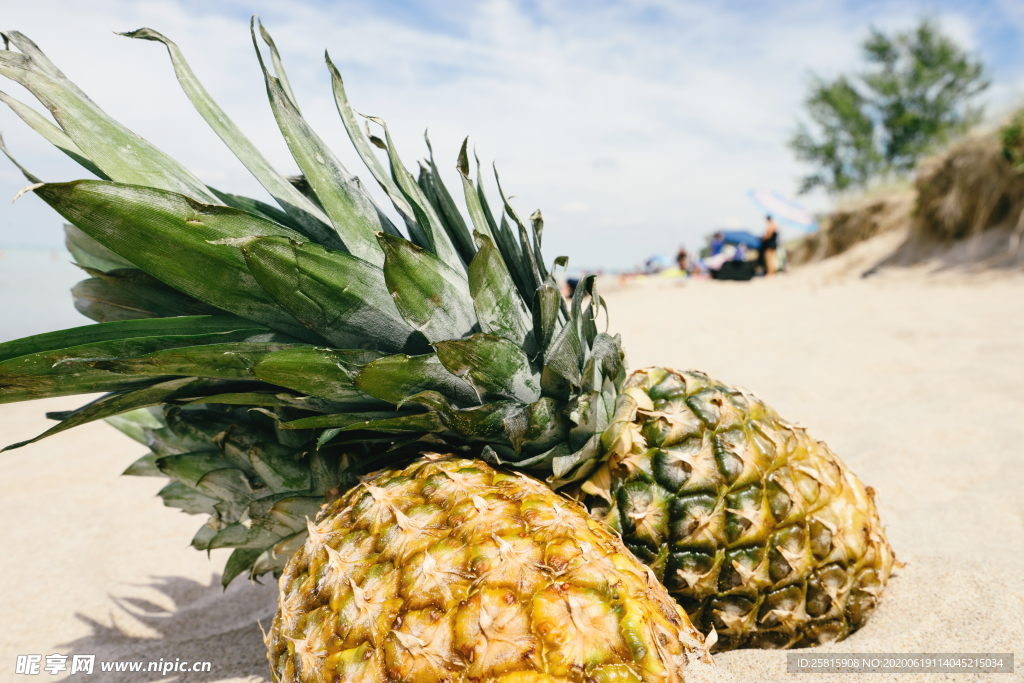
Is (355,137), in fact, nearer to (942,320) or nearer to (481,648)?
(481,648)

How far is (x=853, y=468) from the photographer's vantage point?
337 cm

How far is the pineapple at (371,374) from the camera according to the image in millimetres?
1309

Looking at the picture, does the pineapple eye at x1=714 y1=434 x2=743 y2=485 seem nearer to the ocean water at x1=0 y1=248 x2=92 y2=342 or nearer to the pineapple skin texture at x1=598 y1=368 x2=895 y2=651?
the pineapple skin texture at x1=598 y1=368 x2=895 y2=651

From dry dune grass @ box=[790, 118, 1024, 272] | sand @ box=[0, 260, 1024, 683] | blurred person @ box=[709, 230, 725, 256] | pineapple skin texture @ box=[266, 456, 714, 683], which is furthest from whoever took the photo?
blurred person @ box=[709, 230, 725, 256]

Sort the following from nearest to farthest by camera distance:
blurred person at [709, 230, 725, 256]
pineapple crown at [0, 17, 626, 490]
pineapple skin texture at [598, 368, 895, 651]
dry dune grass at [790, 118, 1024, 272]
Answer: pineapple crown at [0, 17, 626, 490] → pineapple skin texture at [598, 368, 895, 651] → dry dune grass at [790, 118, 1024, 272] → blurred person at [709, 230, 725, 256]

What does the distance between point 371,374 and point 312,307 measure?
0.21 m

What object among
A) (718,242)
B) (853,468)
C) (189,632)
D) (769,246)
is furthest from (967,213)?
(189,632)

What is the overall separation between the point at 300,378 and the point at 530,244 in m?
0.72

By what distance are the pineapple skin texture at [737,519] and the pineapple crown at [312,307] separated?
171mm

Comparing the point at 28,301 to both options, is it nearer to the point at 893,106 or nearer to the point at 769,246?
the point at 769,246

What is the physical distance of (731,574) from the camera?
165cm

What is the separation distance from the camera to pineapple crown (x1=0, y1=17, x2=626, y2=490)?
1280mm

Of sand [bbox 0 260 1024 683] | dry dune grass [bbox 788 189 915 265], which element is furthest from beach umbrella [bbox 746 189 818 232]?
sand [bbox 0 260 1024 683]

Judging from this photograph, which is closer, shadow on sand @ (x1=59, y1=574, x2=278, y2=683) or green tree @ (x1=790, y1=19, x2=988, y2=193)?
shadow on sand @ (x1=59, y1=574, x2=278, y2=683)
